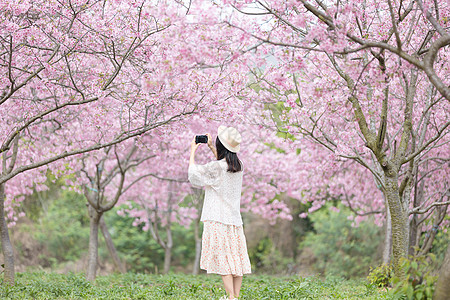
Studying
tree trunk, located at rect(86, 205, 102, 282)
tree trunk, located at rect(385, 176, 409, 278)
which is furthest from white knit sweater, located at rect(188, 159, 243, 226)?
tree trunk, located at rect(86, 205, 102, 282)

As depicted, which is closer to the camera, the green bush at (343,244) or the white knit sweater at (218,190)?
the white knit sweater at (218,190)

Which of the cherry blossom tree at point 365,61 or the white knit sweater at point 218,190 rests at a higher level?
the cherry blossom tree at point 365,61

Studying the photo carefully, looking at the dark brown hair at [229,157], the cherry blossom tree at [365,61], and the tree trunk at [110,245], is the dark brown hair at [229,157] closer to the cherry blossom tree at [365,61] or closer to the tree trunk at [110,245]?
the cherry blossom tree at [365,61]

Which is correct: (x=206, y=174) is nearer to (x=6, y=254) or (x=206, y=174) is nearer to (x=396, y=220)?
(x=396, y=220)

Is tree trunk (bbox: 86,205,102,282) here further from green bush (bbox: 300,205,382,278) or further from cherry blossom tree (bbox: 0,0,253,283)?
green bush (bbox: 300,205,382,278)

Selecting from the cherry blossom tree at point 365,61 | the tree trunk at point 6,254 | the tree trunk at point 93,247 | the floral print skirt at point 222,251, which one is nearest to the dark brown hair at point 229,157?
the floral print skirt at point 222,251

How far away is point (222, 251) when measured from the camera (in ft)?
15.9

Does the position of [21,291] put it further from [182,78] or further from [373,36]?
[373,36]

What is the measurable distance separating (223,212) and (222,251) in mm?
393

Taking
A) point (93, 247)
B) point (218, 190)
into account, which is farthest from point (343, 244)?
point (218, 190)

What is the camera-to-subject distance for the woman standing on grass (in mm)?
4844

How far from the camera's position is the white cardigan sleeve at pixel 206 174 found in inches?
191

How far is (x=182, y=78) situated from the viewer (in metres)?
4.64

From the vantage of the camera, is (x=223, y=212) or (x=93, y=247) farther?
(x=93, y=247)
